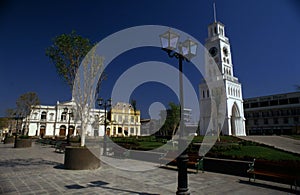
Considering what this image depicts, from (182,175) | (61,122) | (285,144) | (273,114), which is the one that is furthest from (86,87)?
(273,114)

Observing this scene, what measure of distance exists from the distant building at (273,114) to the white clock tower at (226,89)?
14807mm

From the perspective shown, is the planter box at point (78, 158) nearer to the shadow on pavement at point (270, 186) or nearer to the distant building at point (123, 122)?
the shadow on pavement at point (270, 186)

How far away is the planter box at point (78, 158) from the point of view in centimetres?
875

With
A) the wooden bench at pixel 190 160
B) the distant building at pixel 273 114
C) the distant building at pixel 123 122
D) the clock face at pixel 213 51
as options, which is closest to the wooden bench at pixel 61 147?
the wooden bench at pixel 190 160

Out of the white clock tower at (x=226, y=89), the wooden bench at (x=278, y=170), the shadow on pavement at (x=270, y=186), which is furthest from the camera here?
the white clock tower at (x=226, y=89)

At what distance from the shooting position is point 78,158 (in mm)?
8797

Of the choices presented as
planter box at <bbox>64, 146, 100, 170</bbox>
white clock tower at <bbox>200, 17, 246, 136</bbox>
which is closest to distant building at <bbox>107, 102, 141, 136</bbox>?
white clock tower at <bbox>200, 17, 246, 136</bbox>

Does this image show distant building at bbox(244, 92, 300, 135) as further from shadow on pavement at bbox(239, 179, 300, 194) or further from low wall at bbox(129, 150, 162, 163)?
shadow on pavement at bbox(239, 179, 300, 194)

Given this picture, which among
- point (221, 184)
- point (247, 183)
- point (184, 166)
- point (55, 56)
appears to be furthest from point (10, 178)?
point (247, 183)

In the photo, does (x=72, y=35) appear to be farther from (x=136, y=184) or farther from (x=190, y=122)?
(x=190, y=122)

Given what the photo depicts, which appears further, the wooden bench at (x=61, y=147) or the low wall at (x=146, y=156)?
the wooden bench at (x=61, y=147)

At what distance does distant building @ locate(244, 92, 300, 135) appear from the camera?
53.0 meters

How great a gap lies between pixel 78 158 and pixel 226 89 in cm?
4236

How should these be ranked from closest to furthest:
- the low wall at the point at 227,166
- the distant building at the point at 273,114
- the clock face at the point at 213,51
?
1. the low wall at the point at 227,166
2. the clock face at the point at 213,51
3. the distant building at the point at 273,114
